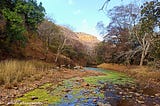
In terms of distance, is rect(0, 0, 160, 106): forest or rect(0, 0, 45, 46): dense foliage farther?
rect(0, 0, 45, 46): dense foliage

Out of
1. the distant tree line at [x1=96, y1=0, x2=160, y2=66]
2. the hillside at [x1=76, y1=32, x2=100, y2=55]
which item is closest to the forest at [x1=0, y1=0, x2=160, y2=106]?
the distant tree line at [x1=96, y1=0, x2=160, y2=66]

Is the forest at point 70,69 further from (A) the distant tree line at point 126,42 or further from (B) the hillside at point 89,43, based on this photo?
(B) the hillside at point 89,43

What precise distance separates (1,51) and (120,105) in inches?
592

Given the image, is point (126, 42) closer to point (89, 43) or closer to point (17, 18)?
point (17, 18)

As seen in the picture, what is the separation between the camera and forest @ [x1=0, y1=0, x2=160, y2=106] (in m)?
9.66

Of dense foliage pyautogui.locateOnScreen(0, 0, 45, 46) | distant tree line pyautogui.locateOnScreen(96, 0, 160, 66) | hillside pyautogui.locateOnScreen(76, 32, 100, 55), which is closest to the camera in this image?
dense foliage pyautogui.locateOnScreen(0, 0, 45, 46)

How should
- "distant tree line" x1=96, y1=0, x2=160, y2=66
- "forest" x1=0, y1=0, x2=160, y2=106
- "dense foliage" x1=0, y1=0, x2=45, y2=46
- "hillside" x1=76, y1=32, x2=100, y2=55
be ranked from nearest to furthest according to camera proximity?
"forest" x1=0, y1=0, x2=160, y2=106 < "dense foliage" x1=0, y1=0, x2=45, y2=46 < "distant tree line" x1=96, y1=0, x2=160, y2=66 < "hillside" x1=76, y1=32, x2=100, y2=55

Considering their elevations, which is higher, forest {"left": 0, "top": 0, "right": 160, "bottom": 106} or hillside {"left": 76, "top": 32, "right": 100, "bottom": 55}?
hillside {"left": 76, "top": 32, "right": 100, "bottom": 55}

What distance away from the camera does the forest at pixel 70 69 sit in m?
9.66

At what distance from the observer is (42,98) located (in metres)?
8.93

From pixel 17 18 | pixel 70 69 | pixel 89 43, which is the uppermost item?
pixel 89 43

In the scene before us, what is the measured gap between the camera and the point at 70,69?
1011 inches

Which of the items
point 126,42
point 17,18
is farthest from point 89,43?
point 17,18

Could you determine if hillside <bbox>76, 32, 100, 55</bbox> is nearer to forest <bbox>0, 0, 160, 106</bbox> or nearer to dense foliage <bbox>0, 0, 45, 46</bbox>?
forest <bbox>0, 0, 160, 106</bbox>
